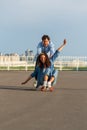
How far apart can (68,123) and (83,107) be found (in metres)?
1.77

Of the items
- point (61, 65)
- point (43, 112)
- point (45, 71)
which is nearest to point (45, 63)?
point (45, 71)

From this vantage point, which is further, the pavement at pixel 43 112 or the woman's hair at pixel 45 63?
the woman's hair at pixel 45 63

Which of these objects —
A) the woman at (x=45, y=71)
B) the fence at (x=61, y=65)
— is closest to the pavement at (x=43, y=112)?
the woman at (x=45, y=71)

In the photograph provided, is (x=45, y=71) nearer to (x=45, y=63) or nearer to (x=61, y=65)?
(x=45, y=63)

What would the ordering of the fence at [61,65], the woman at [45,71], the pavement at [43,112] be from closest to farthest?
the pavement at [43,112] → the woman at [45,71] → the fence at [61,65]

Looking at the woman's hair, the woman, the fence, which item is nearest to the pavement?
the woman

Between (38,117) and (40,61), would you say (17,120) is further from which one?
(40,61)

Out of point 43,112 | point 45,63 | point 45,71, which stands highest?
point 45,63

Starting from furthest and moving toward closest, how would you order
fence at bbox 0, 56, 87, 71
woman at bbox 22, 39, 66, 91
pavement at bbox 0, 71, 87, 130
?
fence at bbox 0, 56, 87, 71, woman at bbox 22, 39, 66, 91, pavement at bbox 0, 71, 87, 130

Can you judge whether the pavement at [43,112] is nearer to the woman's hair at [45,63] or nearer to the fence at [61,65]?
the woman's hair at [45,63]

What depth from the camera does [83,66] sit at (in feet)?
108

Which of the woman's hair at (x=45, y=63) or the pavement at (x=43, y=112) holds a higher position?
the woman's hair at (x=45, y=63)

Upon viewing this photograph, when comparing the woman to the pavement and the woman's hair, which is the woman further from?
the pavement

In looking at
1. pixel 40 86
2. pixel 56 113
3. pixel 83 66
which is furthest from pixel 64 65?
pixel 56 113
